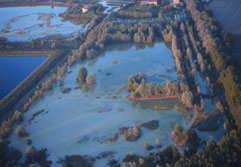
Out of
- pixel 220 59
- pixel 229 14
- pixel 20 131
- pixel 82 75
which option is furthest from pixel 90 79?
pixel 229 14

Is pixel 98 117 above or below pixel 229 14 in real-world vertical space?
below

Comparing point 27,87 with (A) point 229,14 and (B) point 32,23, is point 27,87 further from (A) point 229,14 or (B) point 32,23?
(A) point 229,14

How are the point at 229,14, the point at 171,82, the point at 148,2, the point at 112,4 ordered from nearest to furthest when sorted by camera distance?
1. the point at 171,82
2. the point at 229,14
3. the point at 148,2
4. the point at 112,4

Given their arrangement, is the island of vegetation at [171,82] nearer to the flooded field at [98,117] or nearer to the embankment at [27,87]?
the embankment at [27,87]

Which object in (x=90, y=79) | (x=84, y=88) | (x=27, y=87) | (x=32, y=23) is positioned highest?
(x=32, y=23)

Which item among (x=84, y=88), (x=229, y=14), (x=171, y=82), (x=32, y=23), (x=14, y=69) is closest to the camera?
(x=171, y=82)

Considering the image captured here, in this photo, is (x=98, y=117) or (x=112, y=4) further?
(x=112, y=4)
